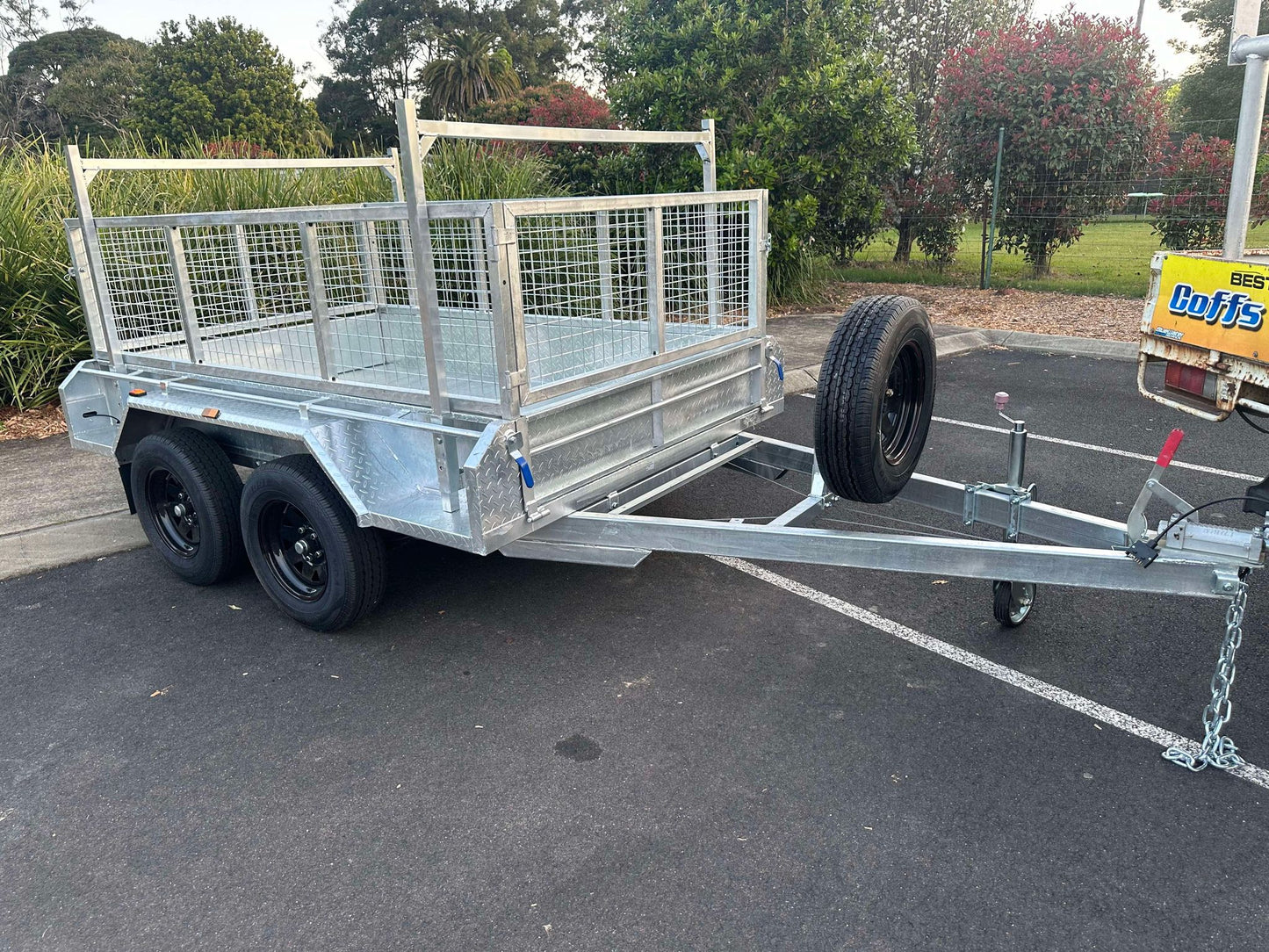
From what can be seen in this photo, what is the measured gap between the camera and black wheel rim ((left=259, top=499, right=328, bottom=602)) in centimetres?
407

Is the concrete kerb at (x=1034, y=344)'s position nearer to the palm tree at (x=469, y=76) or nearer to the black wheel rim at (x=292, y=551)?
the black wheel rim at (x=292, y=551)

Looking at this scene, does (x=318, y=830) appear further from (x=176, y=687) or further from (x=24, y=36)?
(x=24, y=36)

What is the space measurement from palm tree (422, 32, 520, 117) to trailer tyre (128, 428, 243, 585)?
38944 millimetres

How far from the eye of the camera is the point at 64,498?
5656 mm

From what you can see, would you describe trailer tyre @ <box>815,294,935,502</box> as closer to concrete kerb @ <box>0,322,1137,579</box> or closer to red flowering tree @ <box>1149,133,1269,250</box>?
concrete kerb @ <box>0,322,1137,579</box>

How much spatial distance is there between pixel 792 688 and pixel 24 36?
55.6 meters

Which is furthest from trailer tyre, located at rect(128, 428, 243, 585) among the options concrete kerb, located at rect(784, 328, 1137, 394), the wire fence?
the wire fence

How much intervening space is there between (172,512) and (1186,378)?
475cm

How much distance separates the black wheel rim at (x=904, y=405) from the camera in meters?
3.95

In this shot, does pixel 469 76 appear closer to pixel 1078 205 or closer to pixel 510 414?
pixel 1078 205

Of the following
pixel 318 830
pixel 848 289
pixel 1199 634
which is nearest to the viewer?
pixel 318 830

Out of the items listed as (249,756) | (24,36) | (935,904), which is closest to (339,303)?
(249,756)

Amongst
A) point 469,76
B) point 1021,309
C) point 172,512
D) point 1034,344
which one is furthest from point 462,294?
point 469,76

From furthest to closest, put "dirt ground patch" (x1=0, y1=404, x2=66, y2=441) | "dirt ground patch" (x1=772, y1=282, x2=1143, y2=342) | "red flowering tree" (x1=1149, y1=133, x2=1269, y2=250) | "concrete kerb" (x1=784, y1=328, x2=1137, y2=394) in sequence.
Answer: "red flowering tree" (x1=1149, y1=133, x2=1269, y2=250), "dirt ground patch" (x1=772, y1=282, x2=1143, y2=342), "concrete kerb" (x1=784, y1=328, x2=1137, y2=394), "dirt ground patch" (x1=0, y1=404, x2=66, y2=441)
